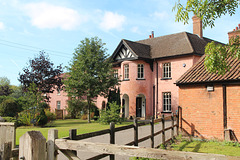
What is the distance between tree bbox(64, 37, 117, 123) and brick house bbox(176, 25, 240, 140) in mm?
10737

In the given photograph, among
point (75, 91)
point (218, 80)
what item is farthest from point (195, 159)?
point (75, 91)

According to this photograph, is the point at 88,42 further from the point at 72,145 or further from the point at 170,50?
the point at 72,145

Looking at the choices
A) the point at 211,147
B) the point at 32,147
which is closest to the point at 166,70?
the point at 211,147

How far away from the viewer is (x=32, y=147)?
2977mm

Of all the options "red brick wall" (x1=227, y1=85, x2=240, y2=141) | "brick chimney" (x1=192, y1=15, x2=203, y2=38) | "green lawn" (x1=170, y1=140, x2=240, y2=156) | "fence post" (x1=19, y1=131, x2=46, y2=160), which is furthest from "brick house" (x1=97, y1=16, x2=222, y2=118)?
"fence post" (x1=19, y1=131, x2=46, y2=160)

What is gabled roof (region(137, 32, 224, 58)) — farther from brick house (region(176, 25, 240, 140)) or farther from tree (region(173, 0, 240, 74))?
tree (region(173, 0, 240, 74))

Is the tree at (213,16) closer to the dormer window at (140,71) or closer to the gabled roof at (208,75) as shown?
the gabled roof at (208,75)

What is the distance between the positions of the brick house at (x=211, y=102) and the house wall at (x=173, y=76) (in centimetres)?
974

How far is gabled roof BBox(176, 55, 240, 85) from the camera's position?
36.4 ft

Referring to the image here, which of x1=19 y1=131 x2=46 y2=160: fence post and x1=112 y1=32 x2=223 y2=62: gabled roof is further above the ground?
x1=112 y1=32 x2=223 y2=62: gabled roof

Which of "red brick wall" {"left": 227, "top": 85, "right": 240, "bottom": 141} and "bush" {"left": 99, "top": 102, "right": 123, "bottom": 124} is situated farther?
"bush" {"left": 99, "top": 102, "right": 123, "bottom": 124}

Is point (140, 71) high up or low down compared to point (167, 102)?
up

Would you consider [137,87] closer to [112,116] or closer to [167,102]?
[167,102]

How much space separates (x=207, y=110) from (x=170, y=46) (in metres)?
14.3
